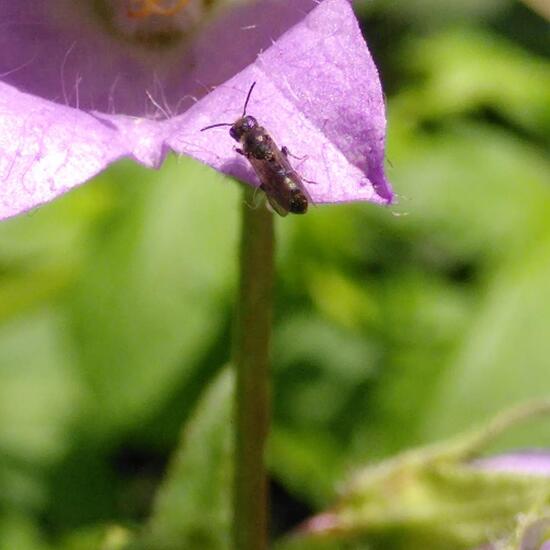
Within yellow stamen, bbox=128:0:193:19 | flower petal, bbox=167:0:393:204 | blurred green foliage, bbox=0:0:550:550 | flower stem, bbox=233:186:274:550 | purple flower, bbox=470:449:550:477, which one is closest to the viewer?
flower petal, bbox=167:0:393:204

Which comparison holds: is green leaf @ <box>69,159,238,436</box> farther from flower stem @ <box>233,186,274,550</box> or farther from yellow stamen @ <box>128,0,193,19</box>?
flower stem @ <box>233,186,274,550</box>

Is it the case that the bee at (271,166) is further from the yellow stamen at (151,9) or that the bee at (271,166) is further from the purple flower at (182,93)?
the yellow stamen at (151,9)

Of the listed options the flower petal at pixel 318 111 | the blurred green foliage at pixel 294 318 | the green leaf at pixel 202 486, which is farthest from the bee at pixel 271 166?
the blurred green foliage at pixel 294 318

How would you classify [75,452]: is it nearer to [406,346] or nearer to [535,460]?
[406,346]

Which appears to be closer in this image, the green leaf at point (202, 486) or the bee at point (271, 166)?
the bee at point (271, 166)

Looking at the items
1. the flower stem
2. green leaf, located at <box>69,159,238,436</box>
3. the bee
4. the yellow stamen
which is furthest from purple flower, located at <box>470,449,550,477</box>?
green leaf, located at <box>69,159,238,436</box>

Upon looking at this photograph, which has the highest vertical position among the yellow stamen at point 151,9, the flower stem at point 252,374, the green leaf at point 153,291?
the green leaf at point 153,291

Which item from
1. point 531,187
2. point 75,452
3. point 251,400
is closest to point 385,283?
point 531,187
